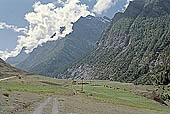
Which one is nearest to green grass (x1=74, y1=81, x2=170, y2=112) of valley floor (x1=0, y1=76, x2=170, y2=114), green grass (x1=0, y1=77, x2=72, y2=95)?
valley floor (x1=0, y1=76, x2=170, y2=114)

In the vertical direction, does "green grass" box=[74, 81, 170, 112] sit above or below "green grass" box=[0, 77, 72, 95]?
below

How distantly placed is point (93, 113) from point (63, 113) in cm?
881

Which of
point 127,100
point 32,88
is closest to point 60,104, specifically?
point 32,88

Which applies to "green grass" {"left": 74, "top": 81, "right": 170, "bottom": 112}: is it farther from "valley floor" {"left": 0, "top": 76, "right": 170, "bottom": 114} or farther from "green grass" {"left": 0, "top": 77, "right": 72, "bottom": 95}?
"green grass" {"left": 0, "top": 77, "right": 72, "bottom": 95}

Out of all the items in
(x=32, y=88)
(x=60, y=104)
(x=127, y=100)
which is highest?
(x=32, y=88)

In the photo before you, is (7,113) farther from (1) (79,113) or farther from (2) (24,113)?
(1) (79,113)

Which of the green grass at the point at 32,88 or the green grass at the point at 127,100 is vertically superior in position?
the green grass at the point at 32,88

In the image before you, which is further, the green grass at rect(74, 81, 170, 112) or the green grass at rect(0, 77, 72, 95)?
the green grass at rect(0, 77, 72, 95)

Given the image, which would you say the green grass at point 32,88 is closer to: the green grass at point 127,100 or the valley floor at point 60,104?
the valley floor at point 60,104

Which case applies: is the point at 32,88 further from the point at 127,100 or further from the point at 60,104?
the point at 60,104

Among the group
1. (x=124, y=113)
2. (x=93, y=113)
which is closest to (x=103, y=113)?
(x=93, y=113)

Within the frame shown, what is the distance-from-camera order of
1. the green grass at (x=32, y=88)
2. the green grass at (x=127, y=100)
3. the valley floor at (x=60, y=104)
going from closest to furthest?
the valley floor at (x=60, y=104) < the green grass at (x=127, y=100) < the green grass at (x=32, y=88)

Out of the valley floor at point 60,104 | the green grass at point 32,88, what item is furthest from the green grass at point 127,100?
the green grass at point 32,88

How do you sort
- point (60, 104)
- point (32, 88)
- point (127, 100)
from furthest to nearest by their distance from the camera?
point (32, 88), point (127, 100), point (60, 104)
